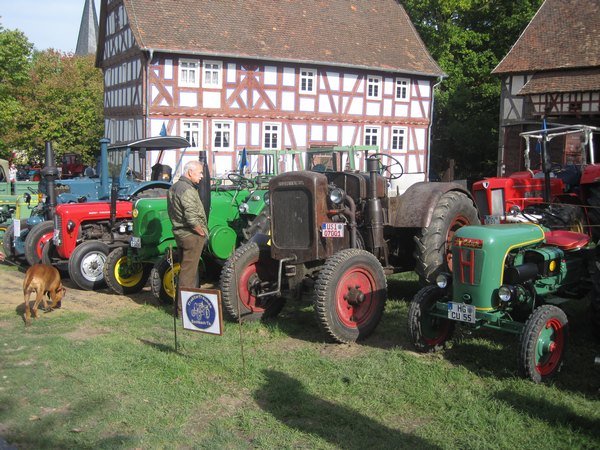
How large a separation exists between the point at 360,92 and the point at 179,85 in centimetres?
845

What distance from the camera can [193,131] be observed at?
26297 millimetres

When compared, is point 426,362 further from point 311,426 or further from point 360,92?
point 360,92

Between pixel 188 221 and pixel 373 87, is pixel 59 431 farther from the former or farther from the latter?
pixel 373 87

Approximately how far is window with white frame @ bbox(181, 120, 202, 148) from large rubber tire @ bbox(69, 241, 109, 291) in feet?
53.4

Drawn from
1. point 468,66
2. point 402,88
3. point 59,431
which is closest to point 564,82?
point 402,88

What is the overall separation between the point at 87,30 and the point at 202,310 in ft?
201

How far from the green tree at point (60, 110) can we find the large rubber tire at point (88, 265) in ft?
76.4

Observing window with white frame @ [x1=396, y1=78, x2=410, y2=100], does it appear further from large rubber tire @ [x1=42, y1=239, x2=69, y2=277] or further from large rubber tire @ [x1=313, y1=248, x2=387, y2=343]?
large rubber tire @ [x1=313, y1=248, x2=387, y2=343]

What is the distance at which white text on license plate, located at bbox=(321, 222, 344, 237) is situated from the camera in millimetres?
6816

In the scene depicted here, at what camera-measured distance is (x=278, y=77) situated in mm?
27750

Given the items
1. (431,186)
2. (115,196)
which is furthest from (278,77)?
(431,186)

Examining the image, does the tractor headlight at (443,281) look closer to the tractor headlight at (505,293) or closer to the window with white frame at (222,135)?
the tractor headlight at (505,293)

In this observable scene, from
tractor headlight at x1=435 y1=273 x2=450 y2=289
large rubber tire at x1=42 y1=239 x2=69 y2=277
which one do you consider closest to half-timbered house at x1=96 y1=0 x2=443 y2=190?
large rubber tire at x1=42 y1=239 x2=69 y2=277

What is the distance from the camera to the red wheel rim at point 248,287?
24.0 feet
